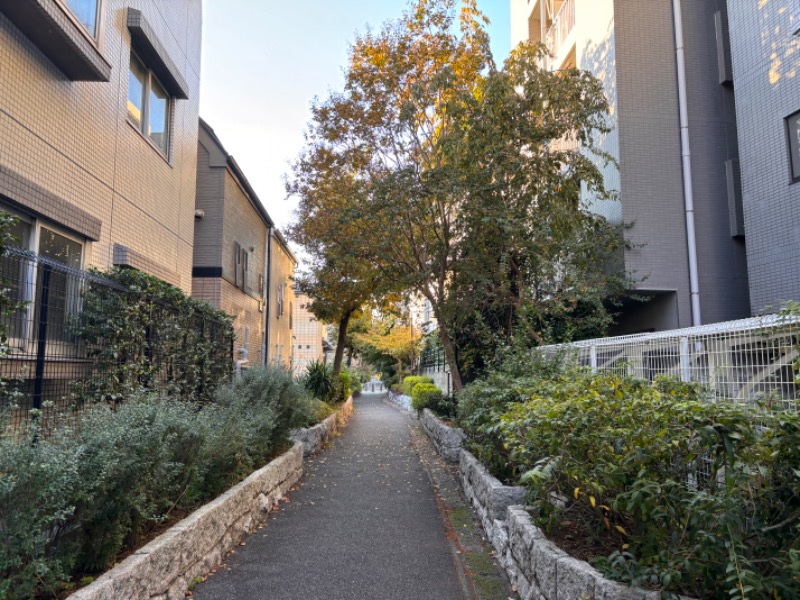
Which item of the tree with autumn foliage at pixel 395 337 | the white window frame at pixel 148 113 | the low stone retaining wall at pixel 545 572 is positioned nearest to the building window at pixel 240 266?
the white window frame at pixel 148 113

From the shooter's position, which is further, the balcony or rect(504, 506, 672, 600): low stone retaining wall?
the balcony

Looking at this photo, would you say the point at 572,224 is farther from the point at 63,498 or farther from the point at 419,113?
the point at 63,498

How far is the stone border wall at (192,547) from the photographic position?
350 cm

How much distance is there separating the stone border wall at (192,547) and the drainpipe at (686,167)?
8.55 metres

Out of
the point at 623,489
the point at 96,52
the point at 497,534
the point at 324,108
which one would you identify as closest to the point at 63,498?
the point at 623,489

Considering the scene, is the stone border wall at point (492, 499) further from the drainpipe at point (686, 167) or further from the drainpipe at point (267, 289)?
the drainpipe at point (267, 289)

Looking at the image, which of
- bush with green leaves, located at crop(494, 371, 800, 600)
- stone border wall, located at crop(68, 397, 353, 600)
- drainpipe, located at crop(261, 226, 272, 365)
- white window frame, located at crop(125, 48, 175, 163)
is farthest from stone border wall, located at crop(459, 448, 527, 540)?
drainpipe, located at crop(261, 226, 272, 365)

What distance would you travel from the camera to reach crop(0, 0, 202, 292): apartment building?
6.06 m

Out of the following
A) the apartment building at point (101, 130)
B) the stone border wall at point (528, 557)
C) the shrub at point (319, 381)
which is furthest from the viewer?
the shrub at point (319, 381)

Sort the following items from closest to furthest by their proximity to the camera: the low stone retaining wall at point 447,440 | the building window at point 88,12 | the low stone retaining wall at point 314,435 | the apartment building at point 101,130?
the apartment building at point 101,130, the building window at point 88,12, the low stone retaining wall at point 447,440, the low stone retaining wall at point 314,435

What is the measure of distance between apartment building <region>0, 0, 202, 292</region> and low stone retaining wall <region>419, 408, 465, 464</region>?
5.55 metres

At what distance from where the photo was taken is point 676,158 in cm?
1203

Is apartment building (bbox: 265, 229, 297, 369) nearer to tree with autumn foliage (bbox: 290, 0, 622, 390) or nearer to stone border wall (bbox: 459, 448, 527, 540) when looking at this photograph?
tree with autumn foliage (bbox: 290, 0, 622, 390)

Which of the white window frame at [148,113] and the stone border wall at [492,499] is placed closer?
the stone border wall at [492,499]
